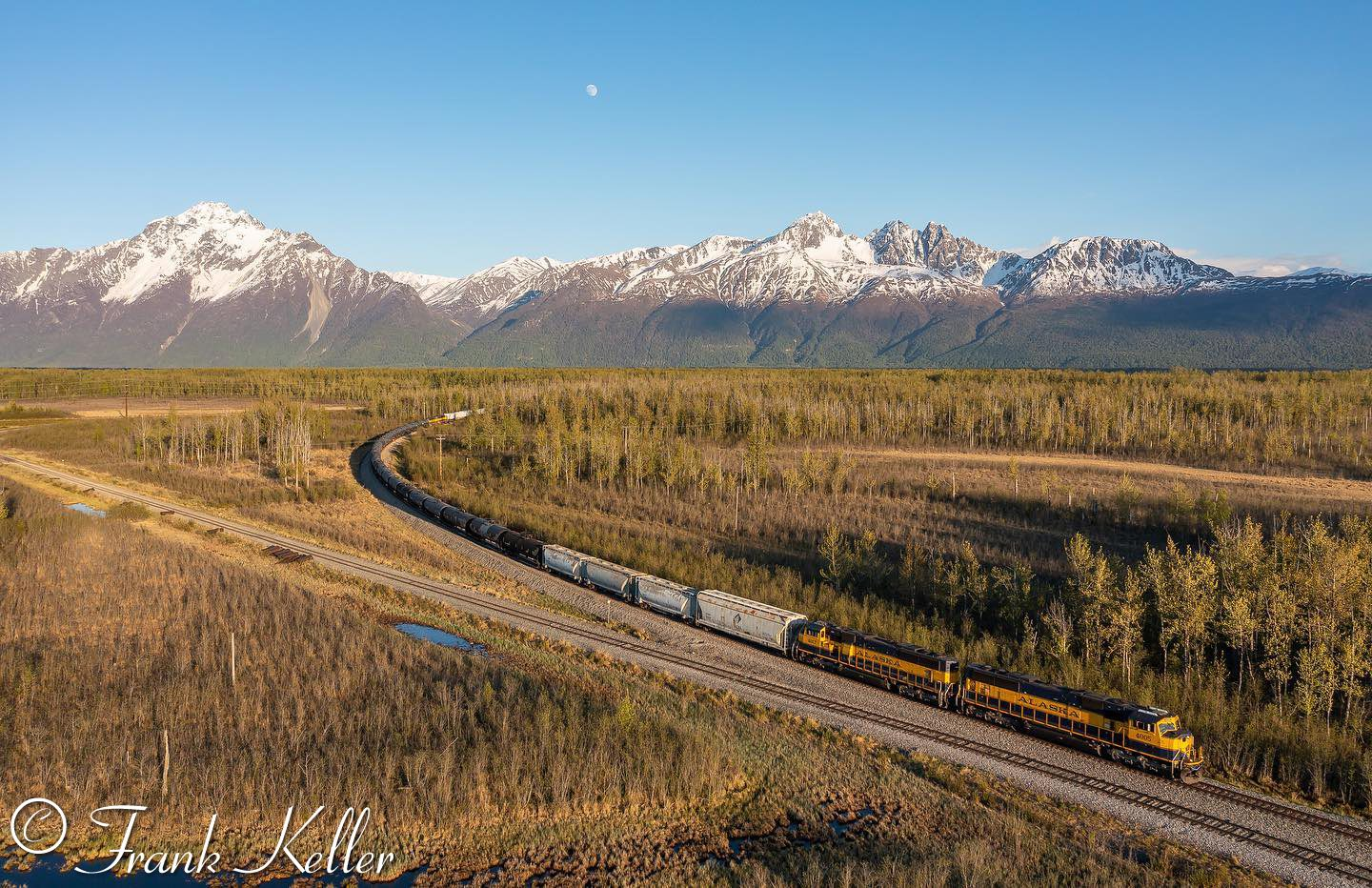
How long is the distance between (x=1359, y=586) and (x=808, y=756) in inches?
1136

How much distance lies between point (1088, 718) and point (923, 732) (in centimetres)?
594

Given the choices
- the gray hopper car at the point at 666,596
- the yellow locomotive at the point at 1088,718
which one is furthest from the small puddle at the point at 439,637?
the yellow locomotive at the point at 1088,718

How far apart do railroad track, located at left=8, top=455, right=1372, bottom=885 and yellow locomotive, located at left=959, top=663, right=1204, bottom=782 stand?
1.44m

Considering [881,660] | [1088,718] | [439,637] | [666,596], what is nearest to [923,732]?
[881,660]

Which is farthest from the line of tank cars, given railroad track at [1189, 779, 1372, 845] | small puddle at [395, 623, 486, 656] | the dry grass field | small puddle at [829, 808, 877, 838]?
small puddle at [395, 623, 486, 656]

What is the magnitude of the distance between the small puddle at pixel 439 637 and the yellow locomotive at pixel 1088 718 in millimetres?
22998

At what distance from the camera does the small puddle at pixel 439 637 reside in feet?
128

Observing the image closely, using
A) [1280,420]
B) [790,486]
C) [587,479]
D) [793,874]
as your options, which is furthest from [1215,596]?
[1280,420]

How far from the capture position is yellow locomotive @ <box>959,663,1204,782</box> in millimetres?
27109

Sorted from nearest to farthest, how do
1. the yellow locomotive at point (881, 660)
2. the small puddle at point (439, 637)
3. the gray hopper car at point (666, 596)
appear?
the yellow locomotive at point (881, 660) → the small puddle at point (439, 637) → the gray hopper car at point (666, 596)

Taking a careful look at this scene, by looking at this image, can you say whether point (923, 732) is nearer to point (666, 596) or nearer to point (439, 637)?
point (666, 596)

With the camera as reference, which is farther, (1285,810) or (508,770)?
(508,770)

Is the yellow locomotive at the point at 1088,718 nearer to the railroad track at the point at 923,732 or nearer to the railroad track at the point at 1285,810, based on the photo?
the railroad track at the point at 1285,810

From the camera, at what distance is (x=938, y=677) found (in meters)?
32.8
